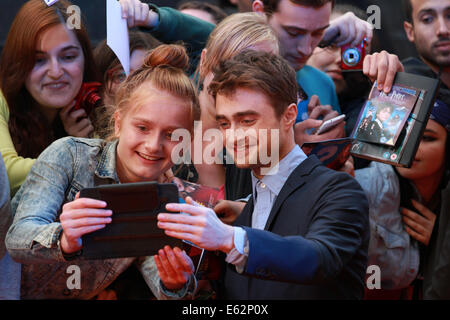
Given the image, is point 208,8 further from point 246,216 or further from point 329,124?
point 246,216

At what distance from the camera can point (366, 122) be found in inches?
78.8

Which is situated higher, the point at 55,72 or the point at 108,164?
the point at 55,72

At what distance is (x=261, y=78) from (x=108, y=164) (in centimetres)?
55

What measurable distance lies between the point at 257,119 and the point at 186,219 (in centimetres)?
43

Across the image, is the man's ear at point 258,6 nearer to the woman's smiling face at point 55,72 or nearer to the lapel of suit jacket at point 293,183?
the woman's smiling face at point 55,72

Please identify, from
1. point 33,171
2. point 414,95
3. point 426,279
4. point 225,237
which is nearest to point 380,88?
point 414,95

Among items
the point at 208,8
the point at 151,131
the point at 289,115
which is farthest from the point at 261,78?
the point at 208,8

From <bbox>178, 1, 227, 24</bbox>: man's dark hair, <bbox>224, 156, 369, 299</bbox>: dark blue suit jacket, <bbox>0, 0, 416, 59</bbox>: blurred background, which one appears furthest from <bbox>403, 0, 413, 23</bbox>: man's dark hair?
<bbox>224, 156, 369, 299</bbox>: dark blue suit jacket

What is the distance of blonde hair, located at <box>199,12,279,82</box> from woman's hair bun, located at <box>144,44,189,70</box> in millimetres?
140

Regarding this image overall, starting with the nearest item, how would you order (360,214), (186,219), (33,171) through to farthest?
(186,219) → (360,214) → (33,171)

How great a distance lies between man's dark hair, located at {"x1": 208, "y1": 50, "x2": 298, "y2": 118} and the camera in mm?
1693

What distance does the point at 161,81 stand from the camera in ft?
6.23

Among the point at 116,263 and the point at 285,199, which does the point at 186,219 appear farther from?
the point at 116,263

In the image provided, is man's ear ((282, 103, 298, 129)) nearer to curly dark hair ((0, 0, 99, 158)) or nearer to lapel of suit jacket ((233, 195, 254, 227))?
lapel of suit jacket ((233, 195, 254, 227))
